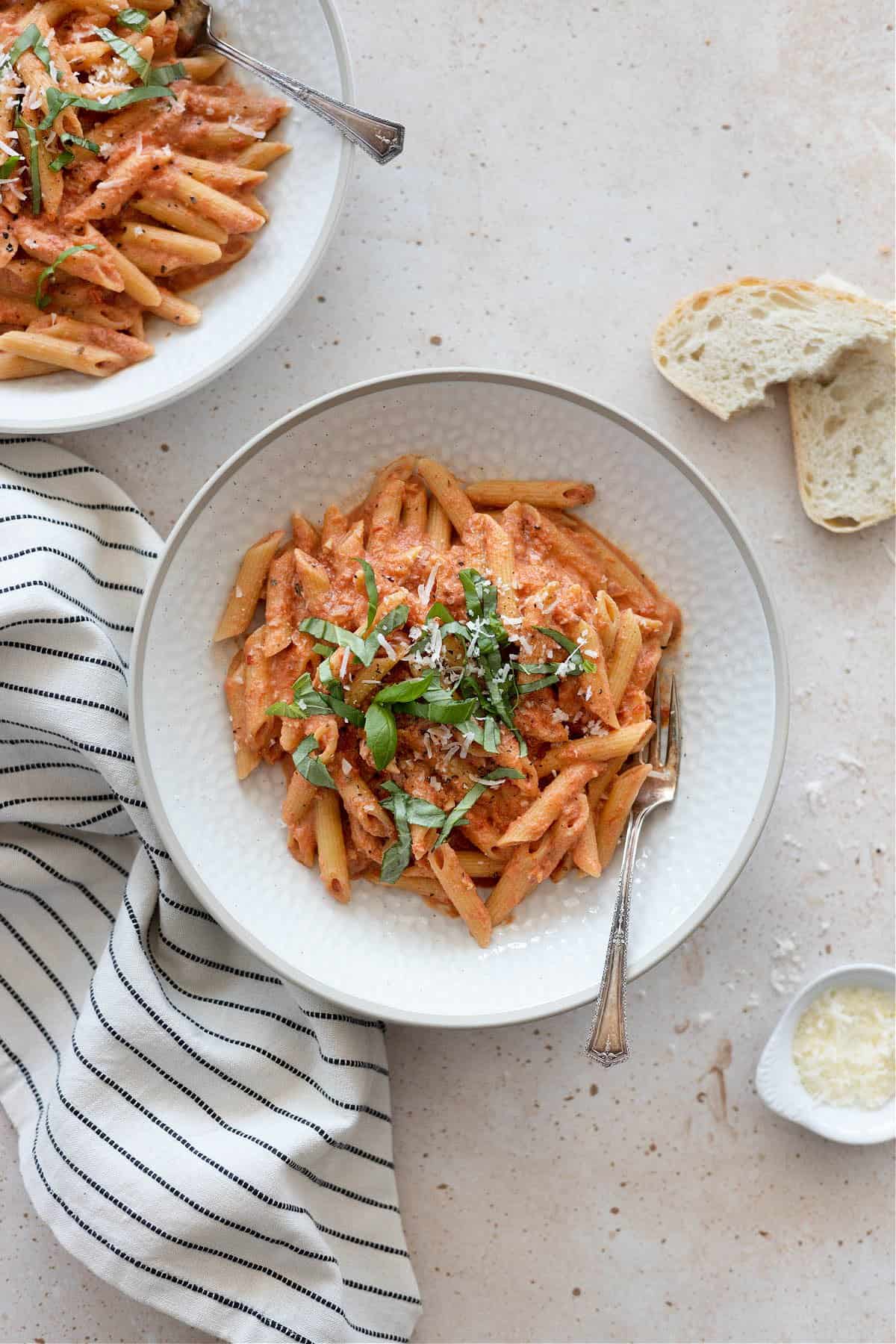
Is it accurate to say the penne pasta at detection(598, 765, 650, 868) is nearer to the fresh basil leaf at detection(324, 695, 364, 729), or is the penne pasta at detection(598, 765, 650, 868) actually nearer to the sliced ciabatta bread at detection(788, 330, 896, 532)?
the fresh basil leaf at detection(324, 695, 364, 729)

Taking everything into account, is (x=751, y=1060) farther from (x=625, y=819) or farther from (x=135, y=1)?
(x=135, y=1)

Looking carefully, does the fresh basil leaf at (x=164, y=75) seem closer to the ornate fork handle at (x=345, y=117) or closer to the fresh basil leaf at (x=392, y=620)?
the ornate fork handle at (x=345, y=117)

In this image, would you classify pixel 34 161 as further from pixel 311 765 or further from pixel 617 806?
pixel 617 806

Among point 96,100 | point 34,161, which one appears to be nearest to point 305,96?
point 96,100

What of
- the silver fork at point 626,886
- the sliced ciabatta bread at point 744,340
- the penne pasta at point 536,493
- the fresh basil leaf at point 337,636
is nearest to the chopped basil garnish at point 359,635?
the fresh basil leaf at point 337,636

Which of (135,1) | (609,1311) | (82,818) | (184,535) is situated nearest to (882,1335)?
(609,1311)
